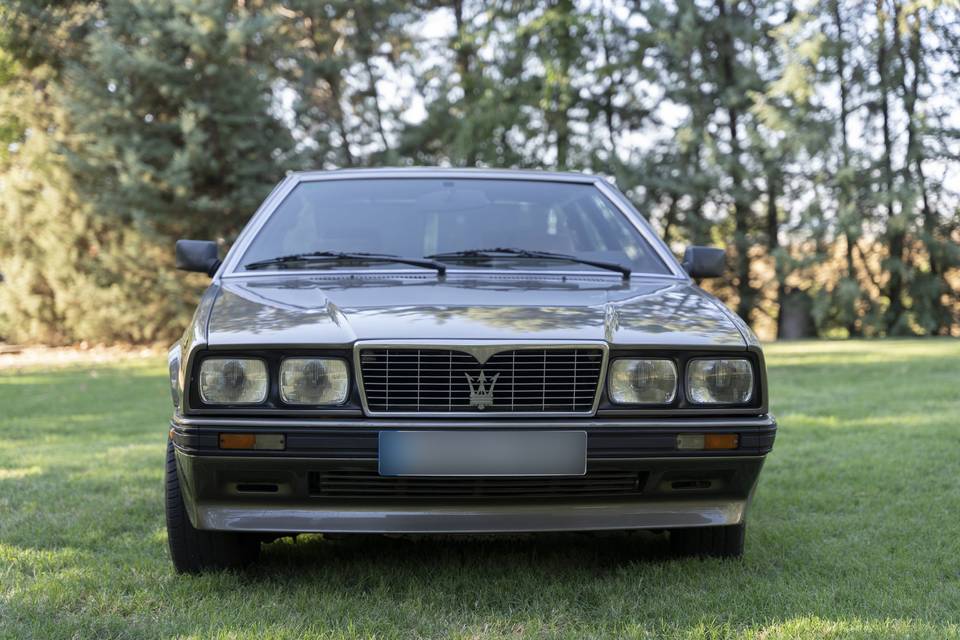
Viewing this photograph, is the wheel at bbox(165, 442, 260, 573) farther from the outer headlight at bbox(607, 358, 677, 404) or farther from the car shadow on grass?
the outer headlight at bbox(607, 358, 677, 404)

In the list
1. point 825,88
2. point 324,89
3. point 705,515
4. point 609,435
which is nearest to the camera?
point 609,435

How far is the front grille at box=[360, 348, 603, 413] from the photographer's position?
2.58 meters

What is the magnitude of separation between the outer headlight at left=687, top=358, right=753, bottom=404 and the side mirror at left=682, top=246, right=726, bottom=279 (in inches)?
48.0

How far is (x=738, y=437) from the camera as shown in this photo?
267 centimetres

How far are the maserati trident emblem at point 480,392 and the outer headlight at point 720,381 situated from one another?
1.93 ft

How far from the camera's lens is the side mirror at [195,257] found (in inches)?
151

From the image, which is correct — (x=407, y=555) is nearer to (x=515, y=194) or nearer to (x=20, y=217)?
(x=515, y=194)

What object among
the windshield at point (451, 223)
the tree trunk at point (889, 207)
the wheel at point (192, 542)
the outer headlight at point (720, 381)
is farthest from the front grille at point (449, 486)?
the tree trunk at point (889, 207)

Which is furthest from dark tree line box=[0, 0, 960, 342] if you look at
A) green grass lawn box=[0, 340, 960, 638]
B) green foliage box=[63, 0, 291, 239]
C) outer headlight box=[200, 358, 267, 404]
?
outer headlight box=[200, 358, 267, 404]

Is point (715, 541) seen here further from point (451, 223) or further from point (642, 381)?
point (451, 223)

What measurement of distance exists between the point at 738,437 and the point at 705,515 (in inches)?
11.2

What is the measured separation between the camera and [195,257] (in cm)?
383

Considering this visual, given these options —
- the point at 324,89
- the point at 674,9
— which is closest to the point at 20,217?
the point at 324,89

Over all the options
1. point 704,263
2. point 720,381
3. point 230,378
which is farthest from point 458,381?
point 704,263
